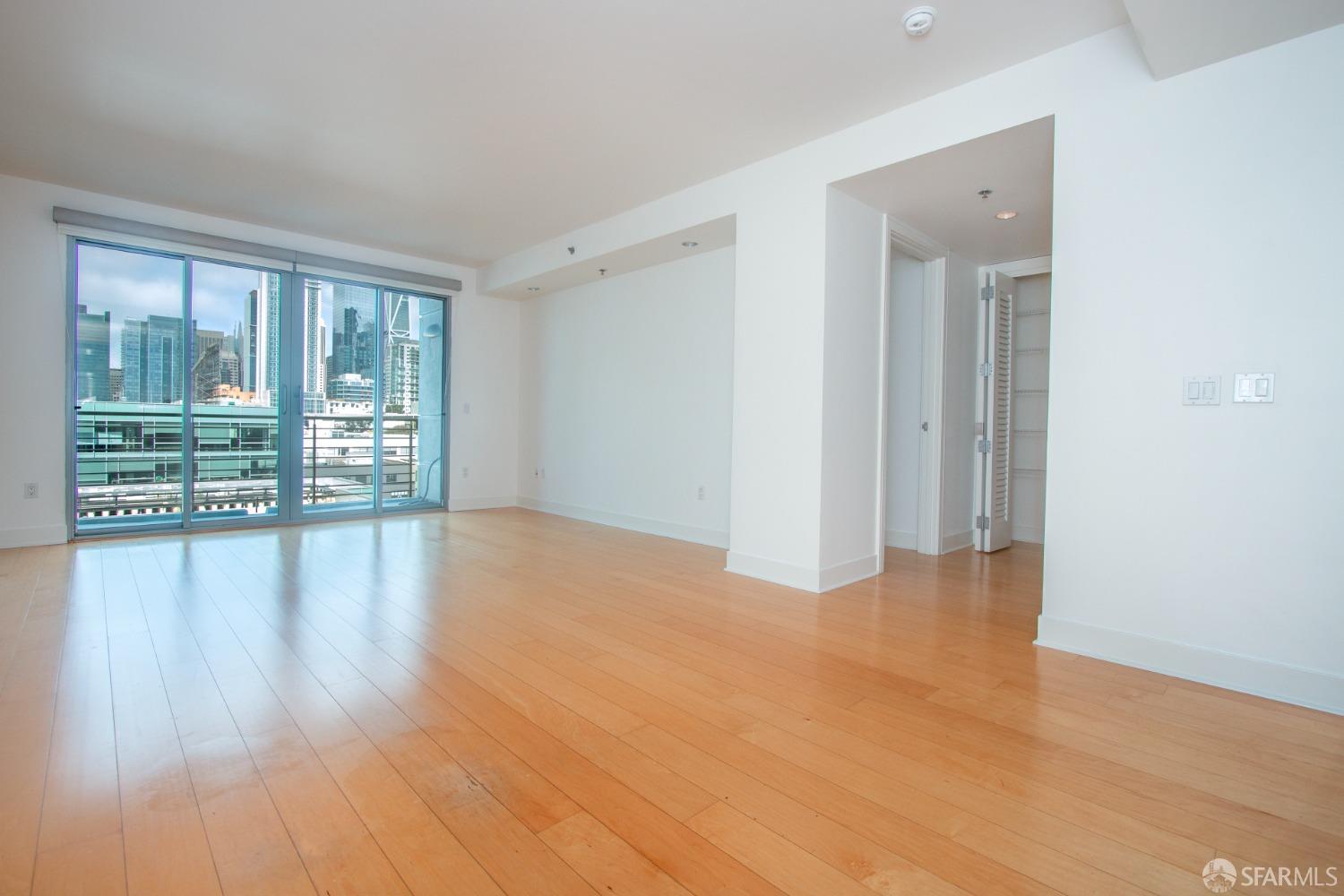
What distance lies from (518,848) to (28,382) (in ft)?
18.0

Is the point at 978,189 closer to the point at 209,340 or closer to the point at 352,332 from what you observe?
the point at 352,332

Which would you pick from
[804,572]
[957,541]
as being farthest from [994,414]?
[804,572]

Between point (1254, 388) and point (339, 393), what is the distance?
659 cm

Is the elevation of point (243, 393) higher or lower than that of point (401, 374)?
lower

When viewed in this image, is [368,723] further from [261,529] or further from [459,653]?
[261,529]

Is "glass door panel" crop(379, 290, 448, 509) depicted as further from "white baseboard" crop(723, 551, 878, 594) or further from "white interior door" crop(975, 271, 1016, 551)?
"white interior door" crop(975, 271, 1016, 551)

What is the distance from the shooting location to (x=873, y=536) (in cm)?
398

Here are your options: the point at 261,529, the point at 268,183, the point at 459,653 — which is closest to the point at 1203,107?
the point at 459,653

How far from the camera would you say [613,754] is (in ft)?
5.70

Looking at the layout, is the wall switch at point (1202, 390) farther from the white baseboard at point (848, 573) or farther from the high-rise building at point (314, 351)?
the high-rise building at point (314, 351)

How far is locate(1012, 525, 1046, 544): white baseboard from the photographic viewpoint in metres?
5.32

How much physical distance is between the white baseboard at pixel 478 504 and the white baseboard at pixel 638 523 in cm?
27

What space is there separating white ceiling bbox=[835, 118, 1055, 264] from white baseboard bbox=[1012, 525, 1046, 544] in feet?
7.83

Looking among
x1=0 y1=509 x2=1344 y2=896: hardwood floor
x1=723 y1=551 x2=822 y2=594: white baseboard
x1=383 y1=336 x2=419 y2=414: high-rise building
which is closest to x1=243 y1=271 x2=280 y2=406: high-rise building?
x1=383 y1=336 x2=419 y2=414: high-rise building
